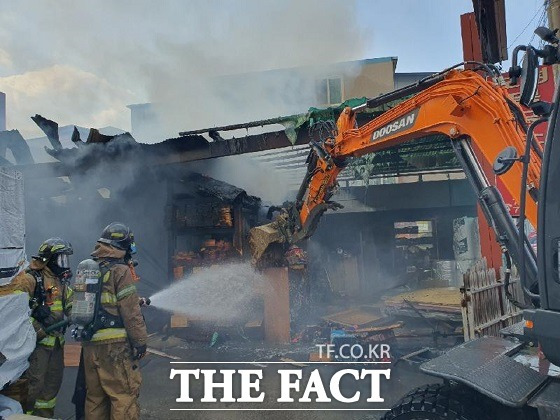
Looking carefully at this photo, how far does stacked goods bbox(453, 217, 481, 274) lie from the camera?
13102mm

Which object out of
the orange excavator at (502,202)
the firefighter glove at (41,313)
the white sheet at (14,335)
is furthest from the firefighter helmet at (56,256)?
the orange excavator at (502,202)

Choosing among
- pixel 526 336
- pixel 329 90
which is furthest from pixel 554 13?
pixel 329 90

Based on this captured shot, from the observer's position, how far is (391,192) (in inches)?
562

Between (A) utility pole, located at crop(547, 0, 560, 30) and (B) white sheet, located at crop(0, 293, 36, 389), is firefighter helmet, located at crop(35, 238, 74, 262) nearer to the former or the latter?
(B) white sheet, located at crop(0, 293, 36, 389)

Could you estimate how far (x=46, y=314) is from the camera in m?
4.63

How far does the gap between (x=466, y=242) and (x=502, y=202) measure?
37.0 ft

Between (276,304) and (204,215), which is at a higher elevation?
(204,215)

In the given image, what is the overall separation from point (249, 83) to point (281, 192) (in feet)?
29.3

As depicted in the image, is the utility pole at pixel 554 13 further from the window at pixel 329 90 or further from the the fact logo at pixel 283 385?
the window at pixel 329 90

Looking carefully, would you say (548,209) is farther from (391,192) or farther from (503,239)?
(391,192)

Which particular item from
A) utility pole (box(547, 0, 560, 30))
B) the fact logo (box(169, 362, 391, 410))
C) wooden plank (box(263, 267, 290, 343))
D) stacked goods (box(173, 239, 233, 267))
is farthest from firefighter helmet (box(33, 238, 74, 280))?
utility pole (box(547, 0, 560, 30))

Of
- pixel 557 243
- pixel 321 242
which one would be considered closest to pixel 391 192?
pixel 321 242

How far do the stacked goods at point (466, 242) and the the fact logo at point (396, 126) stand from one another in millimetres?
9882

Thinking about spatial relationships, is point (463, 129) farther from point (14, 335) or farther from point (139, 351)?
point (14, 335)
